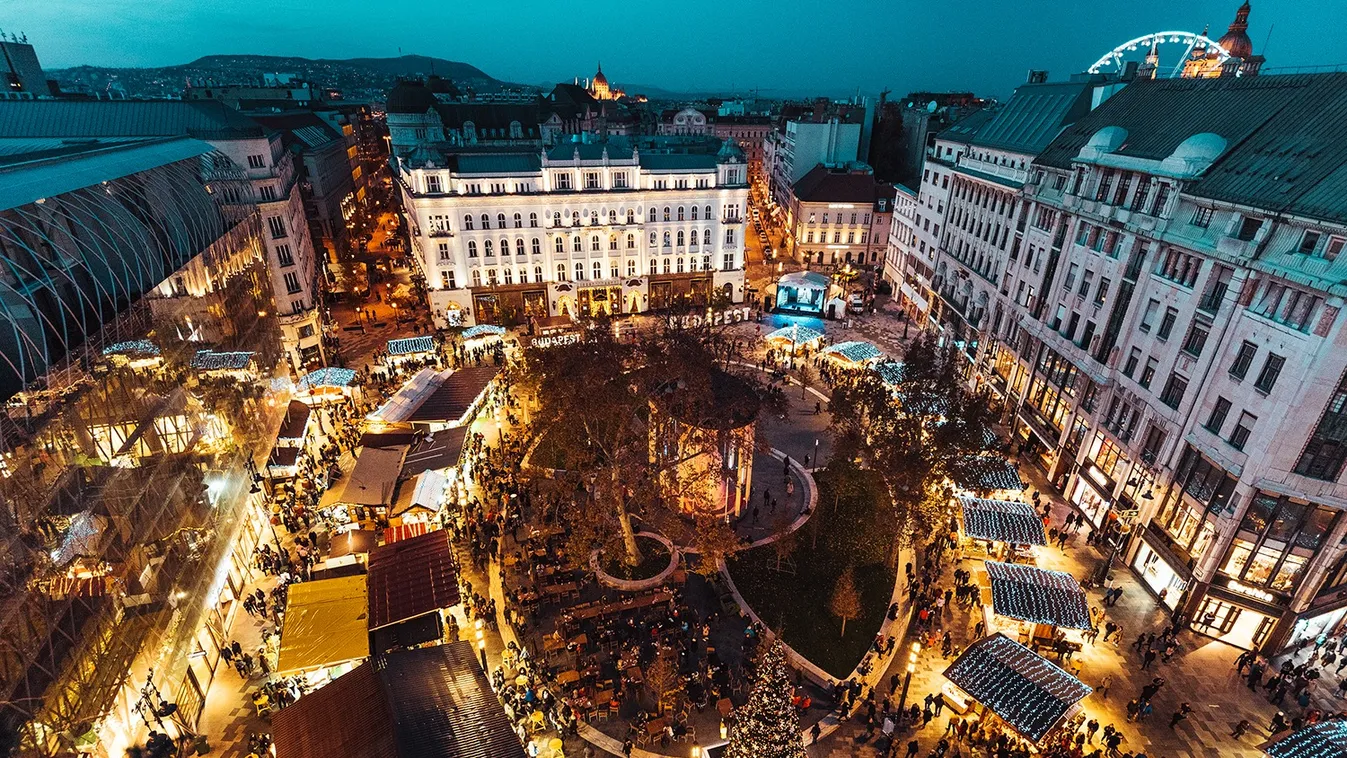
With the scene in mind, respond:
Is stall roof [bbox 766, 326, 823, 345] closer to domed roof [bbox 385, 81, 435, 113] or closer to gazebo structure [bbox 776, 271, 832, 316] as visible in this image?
gazebo structure [bbox 776, 271, 832, 316]

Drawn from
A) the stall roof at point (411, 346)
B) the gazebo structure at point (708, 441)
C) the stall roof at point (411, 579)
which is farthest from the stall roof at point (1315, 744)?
the stall roof at point (411, 346)

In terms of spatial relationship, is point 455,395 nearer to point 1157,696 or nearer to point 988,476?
point 988,476

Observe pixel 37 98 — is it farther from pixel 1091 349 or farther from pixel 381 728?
pixel 1091 349

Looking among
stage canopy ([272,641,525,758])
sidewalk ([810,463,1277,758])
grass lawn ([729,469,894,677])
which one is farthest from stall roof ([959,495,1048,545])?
stage canopy ([272,641,525,758])

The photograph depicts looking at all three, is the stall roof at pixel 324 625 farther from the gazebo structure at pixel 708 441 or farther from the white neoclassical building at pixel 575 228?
the white neoclassical building at pixel 575 228

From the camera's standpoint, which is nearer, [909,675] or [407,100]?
[909,675]

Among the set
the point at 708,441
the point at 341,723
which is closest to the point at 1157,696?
the point at 708,441
